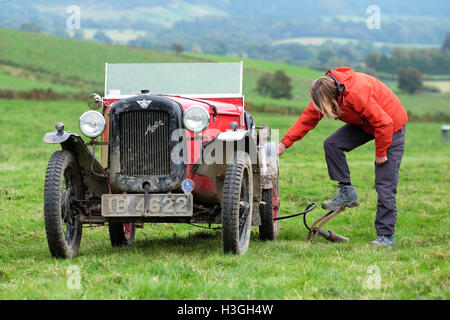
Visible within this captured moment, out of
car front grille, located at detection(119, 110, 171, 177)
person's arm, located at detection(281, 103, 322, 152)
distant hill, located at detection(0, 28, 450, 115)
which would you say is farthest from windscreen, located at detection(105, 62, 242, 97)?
distant hill, located at detection(0, 28, 450, 115)

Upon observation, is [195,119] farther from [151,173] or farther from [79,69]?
[79,69]

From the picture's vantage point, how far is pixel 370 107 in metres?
6.09

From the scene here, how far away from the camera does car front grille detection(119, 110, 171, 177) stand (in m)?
5.80

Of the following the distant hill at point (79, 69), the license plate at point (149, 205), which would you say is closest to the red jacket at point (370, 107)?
the license plate at point (149, 205)

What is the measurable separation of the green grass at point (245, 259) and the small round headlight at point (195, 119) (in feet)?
3.86

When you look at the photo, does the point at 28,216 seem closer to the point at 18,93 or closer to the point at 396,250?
the point at 396,250

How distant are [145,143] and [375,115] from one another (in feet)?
7.35

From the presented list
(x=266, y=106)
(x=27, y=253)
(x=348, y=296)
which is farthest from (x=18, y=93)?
(x=348, y=296)

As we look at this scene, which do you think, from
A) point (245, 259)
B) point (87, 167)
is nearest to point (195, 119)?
point (87, 167)

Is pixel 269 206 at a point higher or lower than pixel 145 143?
lower

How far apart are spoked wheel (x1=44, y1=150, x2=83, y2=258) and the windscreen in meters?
1.99

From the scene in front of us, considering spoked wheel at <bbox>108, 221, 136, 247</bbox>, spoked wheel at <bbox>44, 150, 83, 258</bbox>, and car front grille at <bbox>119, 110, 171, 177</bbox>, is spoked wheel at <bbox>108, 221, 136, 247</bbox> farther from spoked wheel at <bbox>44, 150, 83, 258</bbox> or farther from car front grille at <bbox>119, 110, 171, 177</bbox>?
car front grille at <bbox>119, 110, 171, 177</bbox>

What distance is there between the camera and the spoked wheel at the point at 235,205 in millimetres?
5430

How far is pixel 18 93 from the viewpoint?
114 feet
